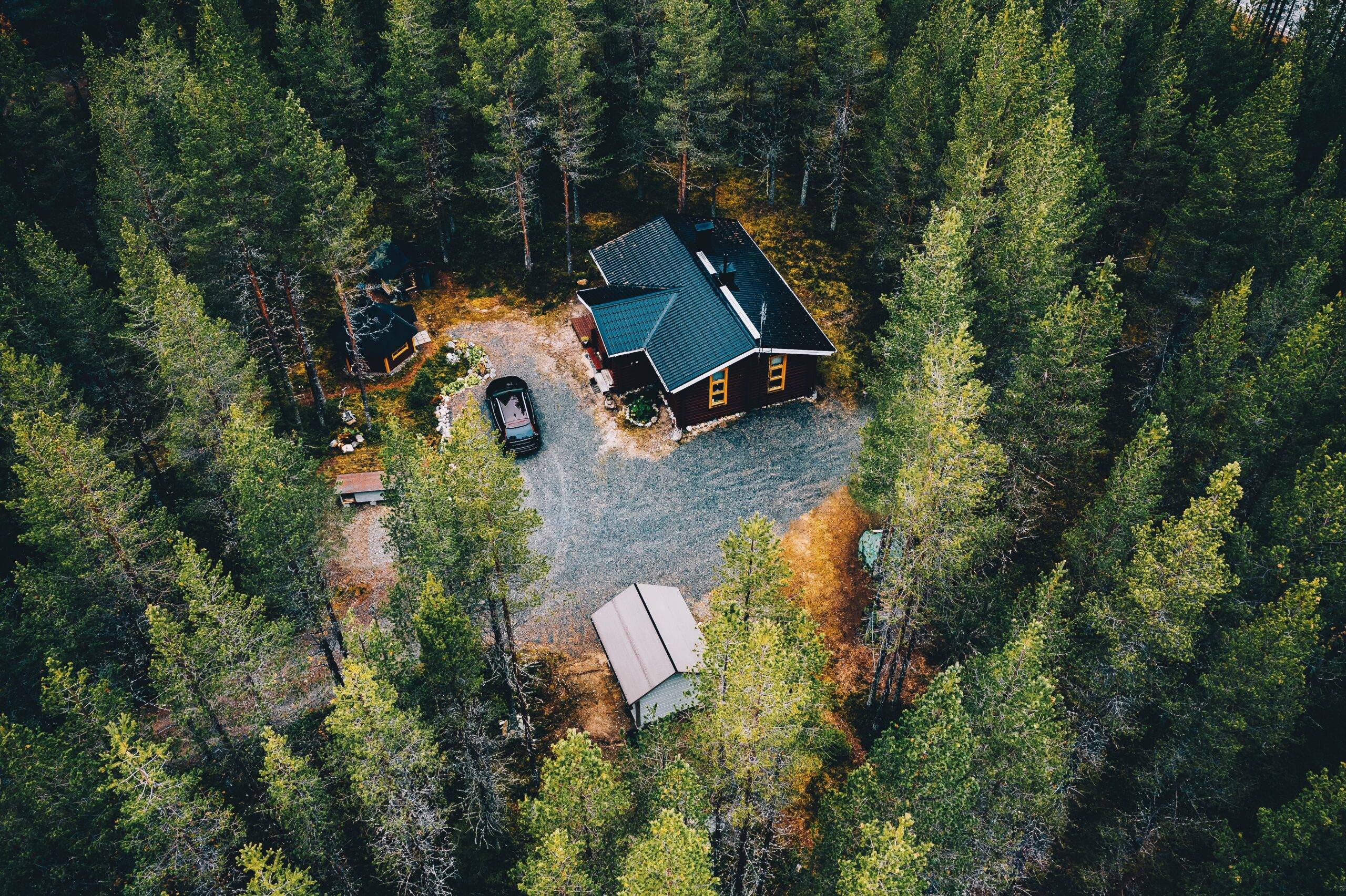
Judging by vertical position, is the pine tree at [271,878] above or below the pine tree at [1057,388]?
below

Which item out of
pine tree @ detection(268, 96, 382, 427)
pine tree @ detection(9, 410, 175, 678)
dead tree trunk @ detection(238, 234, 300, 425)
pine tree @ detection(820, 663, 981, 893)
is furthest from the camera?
dead tree trunk @ detection(238, 234, 300, 425)

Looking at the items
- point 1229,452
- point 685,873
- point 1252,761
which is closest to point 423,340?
point 685,873

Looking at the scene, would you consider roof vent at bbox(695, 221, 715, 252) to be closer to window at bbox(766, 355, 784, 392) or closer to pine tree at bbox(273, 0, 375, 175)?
window at bbox(766, 355, 784, 392)

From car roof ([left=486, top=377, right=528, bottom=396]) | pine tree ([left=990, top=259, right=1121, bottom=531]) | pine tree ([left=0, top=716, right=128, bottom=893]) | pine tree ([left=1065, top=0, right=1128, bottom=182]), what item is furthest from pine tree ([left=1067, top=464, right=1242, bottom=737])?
pine tree ([left=0, top=716, right=128, bottom=893])

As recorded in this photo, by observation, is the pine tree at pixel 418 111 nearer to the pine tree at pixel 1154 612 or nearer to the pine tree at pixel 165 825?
the pine tree at pixel 165 825

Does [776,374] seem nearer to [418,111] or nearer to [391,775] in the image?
[418,111]

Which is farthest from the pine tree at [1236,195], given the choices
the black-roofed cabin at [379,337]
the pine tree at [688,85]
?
the black-roofed cabin at [379,337]
